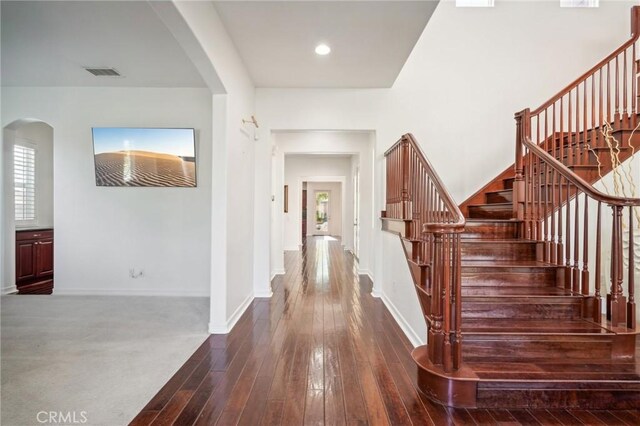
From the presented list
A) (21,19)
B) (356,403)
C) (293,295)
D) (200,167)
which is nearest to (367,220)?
(293,295)

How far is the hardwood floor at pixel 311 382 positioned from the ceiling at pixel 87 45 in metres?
2.99

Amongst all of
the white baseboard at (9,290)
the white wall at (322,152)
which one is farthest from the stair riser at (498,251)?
the white baseboard at (9,290)

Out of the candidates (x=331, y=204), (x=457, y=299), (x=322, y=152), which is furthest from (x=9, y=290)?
(x=331, y=204)

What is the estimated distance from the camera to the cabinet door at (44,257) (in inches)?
206

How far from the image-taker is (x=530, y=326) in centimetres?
242

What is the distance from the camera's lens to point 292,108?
4.45 meters

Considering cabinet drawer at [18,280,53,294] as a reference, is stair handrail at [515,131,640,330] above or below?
above

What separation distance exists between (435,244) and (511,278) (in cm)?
118

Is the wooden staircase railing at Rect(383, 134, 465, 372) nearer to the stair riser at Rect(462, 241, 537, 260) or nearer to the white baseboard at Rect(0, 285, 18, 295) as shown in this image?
the stair riser at Rect(462, 241, 537, 260)

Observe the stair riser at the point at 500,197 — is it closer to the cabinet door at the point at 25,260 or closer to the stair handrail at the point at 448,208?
the stair handrail at the point at 448,208

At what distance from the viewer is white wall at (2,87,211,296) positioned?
14.4 ft

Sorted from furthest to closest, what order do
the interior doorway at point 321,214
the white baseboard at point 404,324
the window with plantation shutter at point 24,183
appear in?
the interior doorway at point 321,214 < the window with plantation shutter at point 24,183 < the white baseboard at point 404,324

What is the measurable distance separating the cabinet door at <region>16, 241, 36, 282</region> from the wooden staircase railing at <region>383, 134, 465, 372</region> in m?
5.77

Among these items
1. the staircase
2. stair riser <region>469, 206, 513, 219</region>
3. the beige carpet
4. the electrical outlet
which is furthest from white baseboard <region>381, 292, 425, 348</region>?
the electrical outlet
